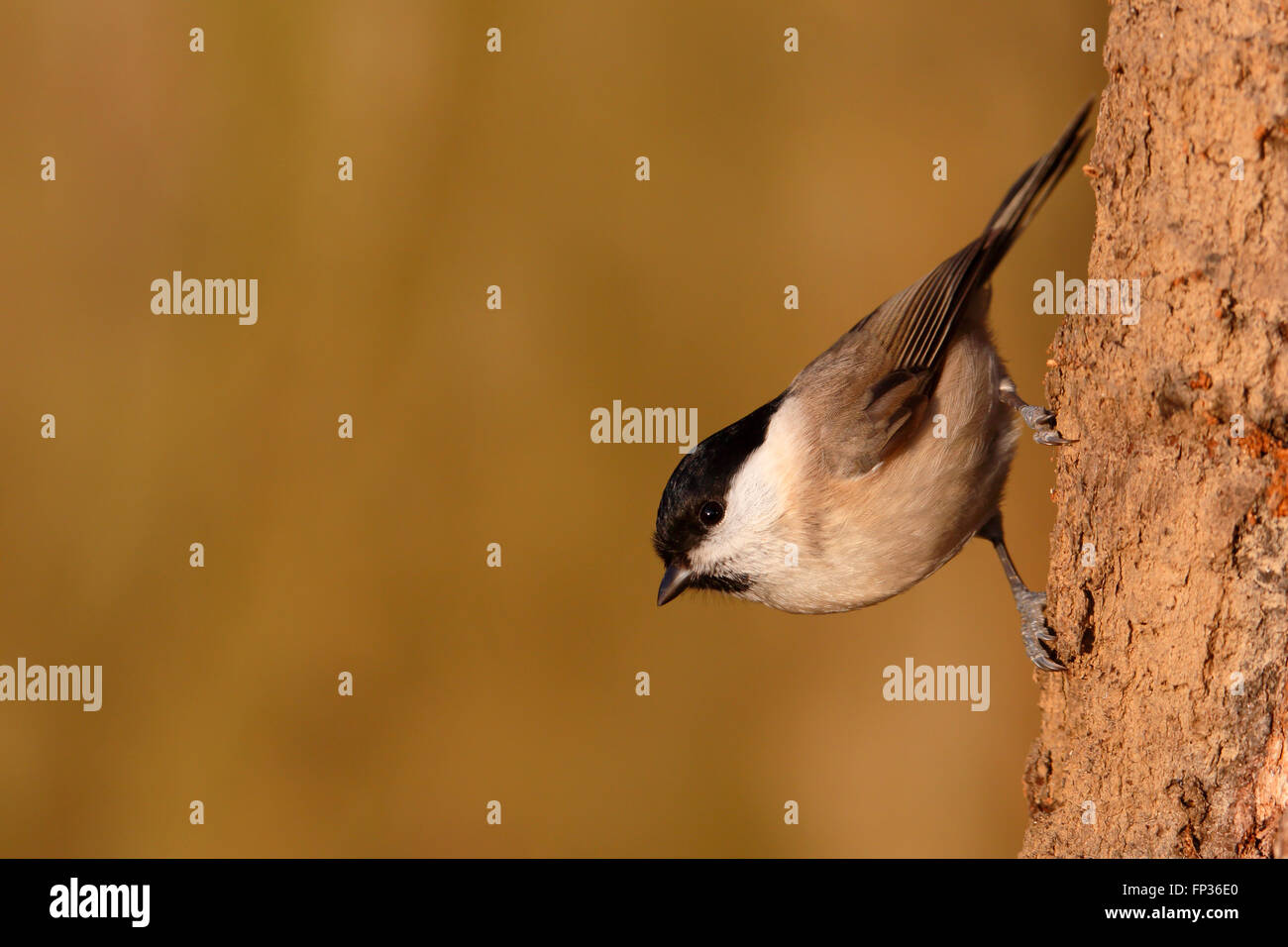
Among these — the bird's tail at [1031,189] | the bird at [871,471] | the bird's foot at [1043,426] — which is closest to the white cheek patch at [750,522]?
the bird at [871,471]

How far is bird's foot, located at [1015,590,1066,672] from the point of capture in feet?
5.52

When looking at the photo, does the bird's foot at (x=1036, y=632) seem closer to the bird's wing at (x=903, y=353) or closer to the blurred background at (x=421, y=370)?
the bird's wing at (x=903, y=353)

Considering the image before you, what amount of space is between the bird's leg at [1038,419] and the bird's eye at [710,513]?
2.09ft

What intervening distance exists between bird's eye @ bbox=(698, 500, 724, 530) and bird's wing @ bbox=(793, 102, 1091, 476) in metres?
0.25

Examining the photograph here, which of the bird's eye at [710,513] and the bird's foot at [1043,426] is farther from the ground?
the bird's foot at [1043,426]

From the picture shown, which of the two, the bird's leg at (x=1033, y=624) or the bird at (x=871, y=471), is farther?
the bird at (x=871, y=471)

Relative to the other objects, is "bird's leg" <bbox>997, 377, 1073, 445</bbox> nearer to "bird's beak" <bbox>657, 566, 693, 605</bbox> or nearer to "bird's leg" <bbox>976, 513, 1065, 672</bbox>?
"bird's leg" <bbox>976, 513, 1065, 672</bbox>

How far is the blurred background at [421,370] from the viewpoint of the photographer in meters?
3.45

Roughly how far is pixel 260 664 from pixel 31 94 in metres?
2.20

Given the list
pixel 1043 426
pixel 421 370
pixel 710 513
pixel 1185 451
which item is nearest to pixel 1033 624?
pixel 1043 426

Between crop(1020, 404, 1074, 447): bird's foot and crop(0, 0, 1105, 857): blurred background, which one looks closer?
crop(1020, 404, 1074, 447): bird's foot

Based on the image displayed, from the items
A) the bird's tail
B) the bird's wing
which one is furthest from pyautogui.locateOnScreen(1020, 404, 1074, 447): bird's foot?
the bird's tail

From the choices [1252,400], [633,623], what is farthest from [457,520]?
[1252,400]

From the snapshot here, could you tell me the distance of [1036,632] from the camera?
5.74 feet
